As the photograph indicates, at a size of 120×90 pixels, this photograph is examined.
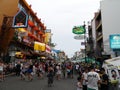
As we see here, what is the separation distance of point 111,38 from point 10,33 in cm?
4028

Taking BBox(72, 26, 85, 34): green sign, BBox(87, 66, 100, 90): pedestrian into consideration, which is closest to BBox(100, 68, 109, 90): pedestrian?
BBox(87, 66, 100, 90): pedestrian

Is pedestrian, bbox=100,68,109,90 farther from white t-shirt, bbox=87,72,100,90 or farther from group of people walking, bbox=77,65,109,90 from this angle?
white t-shirt, bbox=87,72,100,90

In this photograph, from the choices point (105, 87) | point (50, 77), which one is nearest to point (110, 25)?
point (50, 77)

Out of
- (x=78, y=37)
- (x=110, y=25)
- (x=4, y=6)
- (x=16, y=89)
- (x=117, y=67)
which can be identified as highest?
(x=110, y=25)

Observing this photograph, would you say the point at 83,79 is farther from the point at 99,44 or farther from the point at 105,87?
the point at 99,44

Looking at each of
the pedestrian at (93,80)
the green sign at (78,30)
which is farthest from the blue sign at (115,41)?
the pedestrian at (93,80)

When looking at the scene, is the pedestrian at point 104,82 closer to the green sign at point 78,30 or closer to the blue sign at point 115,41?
the blue sign at point 115,41

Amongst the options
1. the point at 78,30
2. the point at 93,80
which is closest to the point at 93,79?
the point at 93,80

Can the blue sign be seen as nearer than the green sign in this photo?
Yes

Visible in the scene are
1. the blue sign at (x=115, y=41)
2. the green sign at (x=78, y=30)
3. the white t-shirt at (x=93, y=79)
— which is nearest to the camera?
the white t-shirt at (x=93, y=79)

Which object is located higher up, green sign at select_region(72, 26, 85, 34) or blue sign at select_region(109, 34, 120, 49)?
green sign at select_region(72, 26, 85, 34)

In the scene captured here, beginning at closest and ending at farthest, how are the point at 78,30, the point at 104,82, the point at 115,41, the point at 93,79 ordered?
1. the point at 93,79
2. the point at 104,82
3. the point at 115,41
4. the point at 78,30

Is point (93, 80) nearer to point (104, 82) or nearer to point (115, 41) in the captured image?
point (104, 82)

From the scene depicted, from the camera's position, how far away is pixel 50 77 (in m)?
19.4
